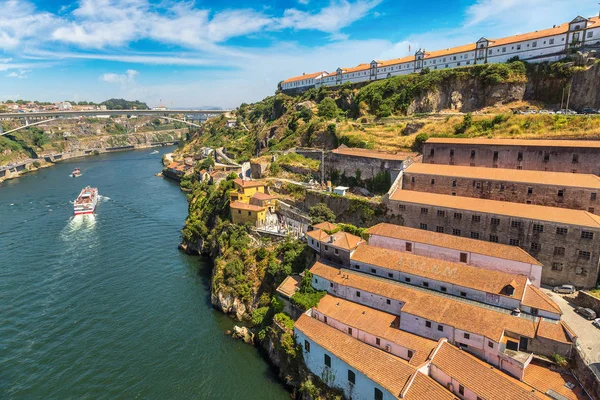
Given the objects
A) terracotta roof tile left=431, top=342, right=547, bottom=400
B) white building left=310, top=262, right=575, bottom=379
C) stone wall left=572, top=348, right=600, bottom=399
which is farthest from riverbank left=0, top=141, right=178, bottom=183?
stone wall left=572, top=348, right=600, bottom=399

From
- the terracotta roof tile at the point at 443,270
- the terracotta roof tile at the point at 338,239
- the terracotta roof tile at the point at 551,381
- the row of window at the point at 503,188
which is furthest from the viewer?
the terracotta roof tile at the point at 338,239

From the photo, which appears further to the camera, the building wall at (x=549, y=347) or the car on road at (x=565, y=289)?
the car on road at (x=565, y=289)

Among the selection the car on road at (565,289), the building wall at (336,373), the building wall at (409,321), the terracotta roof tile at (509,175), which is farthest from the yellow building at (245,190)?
the car on road at (565,289)

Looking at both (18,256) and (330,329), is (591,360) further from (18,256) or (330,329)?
A: (18,256)

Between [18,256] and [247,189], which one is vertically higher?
[247,189]

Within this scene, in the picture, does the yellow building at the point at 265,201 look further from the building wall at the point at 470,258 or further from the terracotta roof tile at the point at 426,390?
the terracotta roof tile at the point at 426,390

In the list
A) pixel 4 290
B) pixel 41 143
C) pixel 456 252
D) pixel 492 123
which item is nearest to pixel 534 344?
pixel 456 252

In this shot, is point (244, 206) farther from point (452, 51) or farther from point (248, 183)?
point (452, 51)
